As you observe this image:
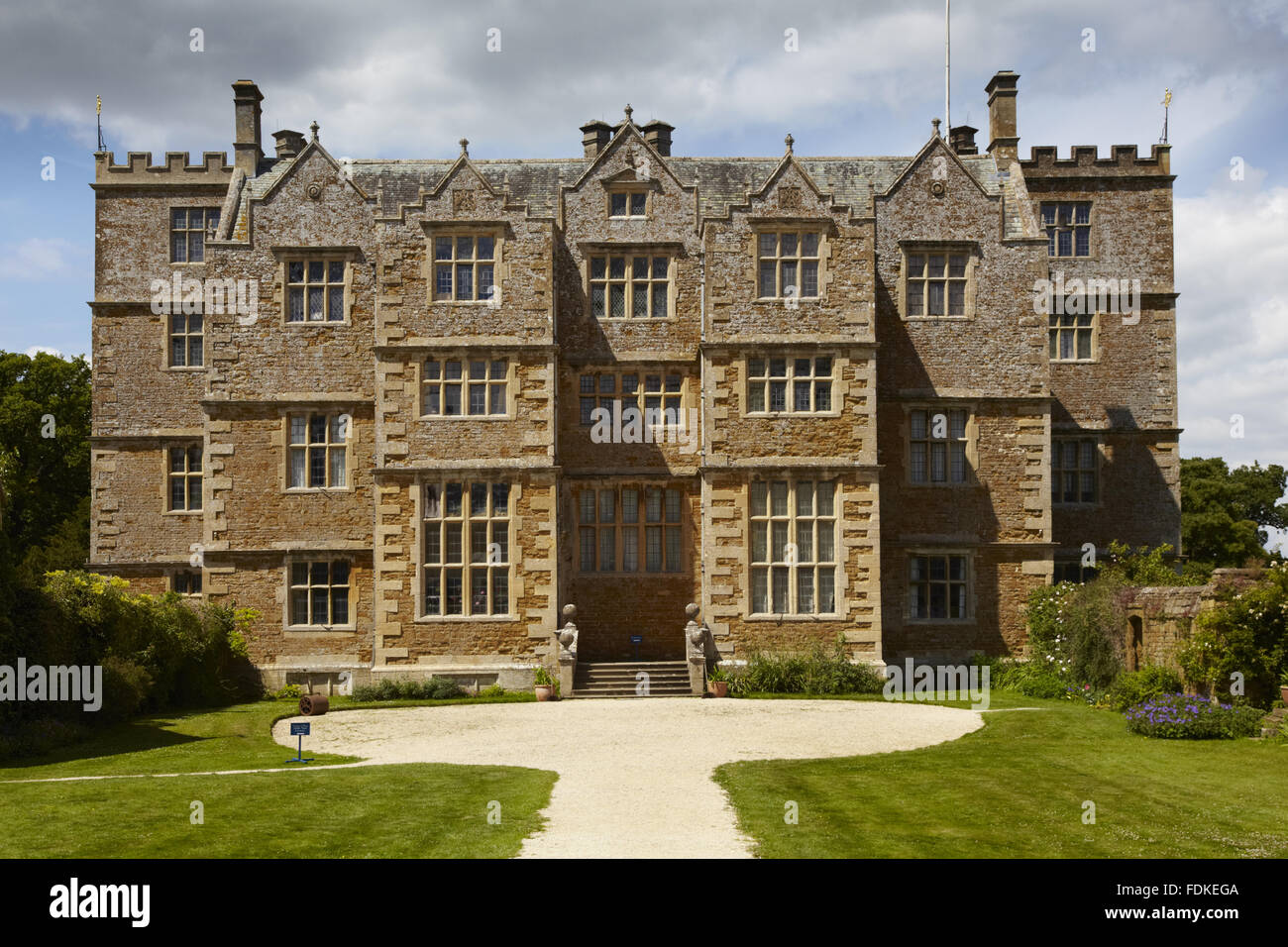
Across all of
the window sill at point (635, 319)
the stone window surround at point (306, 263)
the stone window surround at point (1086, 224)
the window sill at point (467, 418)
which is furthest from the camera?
the stone window surround at point (1086, 224)

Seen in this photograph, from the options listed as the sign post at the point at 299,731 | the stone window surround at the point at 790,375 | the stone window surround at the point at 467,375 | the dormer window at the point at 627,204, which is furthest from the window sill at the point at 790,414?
the sign post at the point at 299,731

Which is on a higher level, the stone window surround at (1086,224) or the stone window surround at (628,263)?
the stone window surround at (1086,224)

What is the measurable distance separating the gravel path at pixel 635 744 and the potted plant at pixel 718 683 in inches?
36.2

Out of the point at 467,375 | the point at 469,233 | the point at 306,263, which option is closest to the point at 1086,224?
the point at 469,233

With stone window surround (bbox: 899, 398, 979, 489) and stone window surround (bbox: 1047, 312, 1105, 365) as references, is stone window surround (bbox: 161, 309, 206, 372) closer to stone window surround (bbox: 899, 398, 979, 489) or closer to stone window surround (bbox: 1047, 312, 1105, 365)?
stone window surround (bbox: 899, 398, 979, 489)

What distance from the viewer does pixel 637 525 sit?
28.2 m

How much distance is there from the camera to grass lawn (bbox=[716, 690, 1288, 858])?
445 inches

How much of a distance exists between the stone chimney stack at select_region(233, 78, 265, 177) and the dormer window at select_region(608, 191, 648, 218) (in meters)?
11.0

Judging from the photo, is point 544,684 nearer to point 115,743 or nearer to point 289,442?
point 289,442

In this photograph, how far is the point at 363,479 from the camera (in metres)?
28.2

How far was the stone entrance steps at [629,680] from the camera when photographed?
25156 mm

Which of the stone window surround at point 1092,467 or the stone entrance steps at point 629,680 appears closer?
the stone entrance steps at point 629,680

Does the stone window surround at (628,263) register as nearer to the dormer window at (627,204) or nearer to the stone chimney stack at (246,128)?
the dormer window at (627,204)
